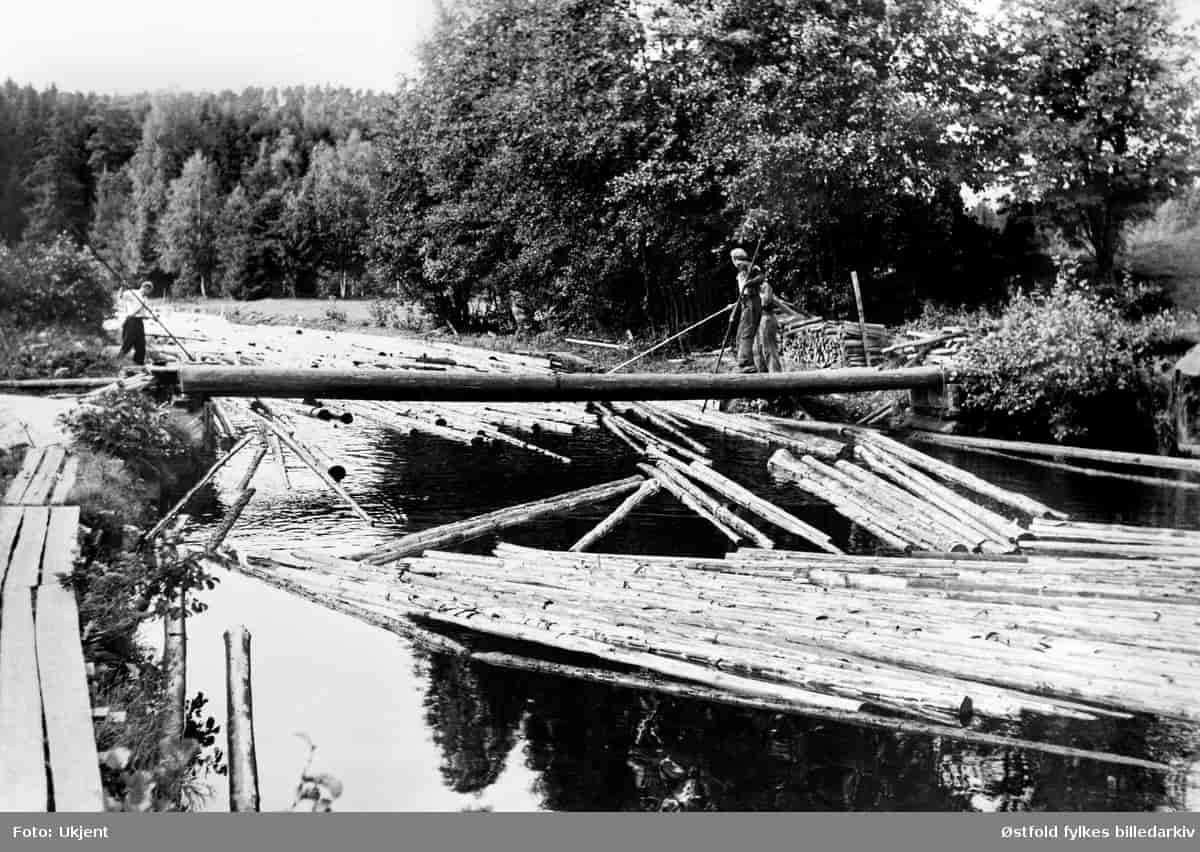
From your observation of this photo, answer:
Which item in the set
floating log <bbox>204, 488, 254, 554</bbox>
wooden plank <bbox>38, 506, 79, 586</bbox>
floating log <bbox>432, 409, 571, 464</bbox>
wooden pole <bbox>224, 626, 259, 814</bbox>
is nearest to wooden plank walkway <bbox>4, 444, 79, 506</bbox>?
wooden plank <bbox>38, 506, 79, 586</bbox>

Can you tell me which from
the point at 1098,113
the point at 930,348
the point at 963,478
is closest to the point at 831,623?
the point at 963,478

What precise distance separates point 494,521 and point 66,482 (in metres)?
3.30

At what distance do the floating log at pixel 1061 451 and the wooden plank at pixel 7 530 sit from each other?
33.2 feet

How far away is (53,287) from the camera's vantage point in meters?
11.8

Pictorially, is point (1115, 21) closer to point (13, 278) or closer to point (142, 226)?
point (142, 226)

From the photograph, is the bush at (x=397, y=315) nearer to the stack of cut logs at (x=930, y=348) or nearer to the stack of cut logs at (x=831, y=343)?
the stack of cut logs at (x=831, y=343)

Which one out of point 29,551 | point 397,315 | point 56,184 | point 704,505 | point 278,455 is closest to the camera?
point 29,551

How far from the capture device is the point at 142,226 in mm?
10734

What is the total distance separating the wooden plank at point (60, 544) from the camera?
6340 mm

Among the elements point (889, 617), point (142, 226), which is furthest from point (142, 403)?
point (889, 617)

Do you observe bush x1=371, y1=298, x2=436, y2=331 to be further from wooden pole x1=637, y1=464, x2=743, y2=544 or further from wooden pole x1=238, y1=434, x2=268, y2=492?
wooden pole x1=637, y1=464, x2=743, y2=544

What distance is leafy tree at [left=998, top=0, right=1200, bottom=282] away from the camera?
15.2 metres

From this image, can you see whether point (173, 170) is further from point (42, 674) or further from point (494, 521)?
point (42, 674)

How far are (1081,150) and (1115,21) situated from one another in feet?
6.26
